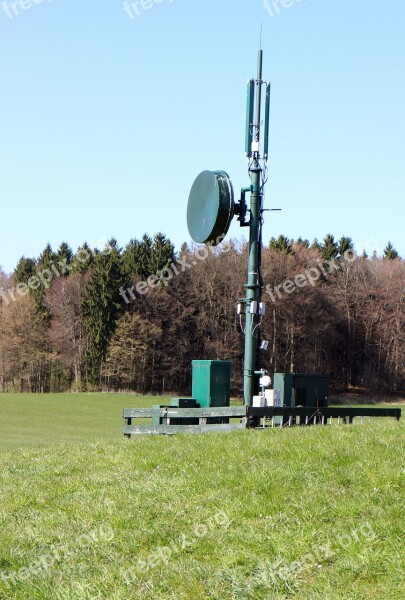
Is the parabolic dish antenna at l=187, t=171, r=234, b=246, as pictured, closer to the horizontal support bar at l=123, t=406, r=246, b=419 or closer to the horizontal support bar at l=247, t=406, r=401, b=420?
the horizontal support bar at l=123, t=406, r=246, b=419

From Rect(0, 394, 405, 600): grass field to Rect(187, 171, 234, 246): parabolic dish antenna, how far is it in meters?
7.33

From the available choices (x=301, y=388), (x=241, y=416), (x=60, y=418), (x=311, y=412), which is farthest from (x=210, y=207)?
(x=60, y=418)

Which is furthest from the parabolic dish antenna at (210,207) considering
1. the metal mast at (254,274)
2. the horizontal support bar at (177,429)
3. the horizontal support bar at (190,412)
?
the horizontal support bar at (177,429)

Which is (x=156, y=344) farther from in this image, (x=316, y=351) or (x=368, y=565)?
(x=368, y=565)

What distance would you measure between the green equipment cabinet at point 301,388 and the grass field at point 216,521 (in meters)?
4.95

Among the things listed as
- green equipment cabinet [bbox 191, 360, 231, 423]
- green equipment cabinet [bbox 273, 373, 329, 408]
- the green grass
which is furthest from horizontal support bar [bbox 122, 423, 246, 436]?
the green grass

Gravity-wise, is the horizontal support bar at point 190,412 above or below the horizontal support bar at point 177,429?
above

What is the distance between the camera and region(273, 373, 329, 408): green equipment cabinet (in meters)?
17.8

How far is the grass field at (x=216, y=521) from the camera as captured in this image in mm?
6914

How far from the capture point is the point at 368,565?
266 inches

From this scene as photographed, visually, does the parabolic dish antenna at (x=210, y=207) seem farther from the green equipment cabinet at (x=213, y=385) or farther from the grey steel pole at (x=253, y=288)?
the green equipment cabinet at (x=213, y=385)

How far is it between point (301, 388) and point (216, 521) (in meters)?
9.94

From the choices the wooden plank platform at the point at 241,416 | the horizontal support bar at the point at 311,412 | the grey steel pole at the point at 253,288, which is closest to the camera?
the horizontal support bar at the point at 311,412

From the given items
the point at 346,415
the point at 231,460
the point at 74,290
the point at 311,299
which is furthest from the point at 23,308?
the point at 231,460
